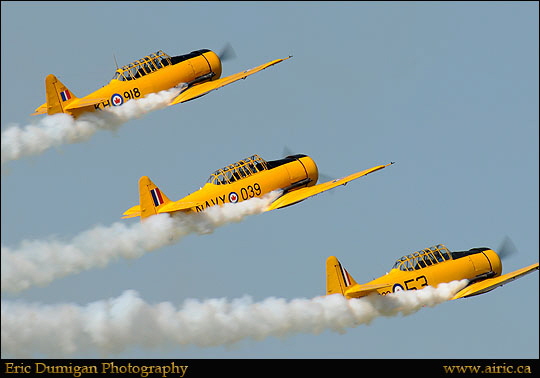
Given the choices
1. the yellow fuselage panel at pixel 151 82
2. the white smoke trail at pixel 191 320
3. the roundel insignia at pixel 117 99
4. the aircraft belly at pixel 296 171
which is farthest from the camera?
the aircraft belly at pixel 296 171

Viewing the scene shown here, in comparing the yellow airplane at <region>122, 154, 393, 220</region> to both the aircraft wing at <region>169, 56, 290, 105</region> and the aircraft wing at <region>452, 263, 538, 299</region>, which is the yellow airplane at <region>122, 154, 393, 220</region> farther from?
the aircraft wing at <region>452, 263, 538, 299</region>

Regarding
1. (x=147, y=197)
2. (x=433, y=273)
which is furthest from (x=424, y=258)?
(x=147, y=197)

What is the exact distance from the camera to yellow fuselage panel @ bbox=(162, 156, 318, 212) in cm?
6756

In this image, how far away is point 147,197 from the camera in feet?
216

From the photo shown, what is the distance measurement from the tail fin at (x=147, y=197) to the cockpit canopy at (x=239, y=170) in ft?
9.69

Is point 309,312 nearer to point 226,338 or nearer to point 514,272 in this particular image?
point 226,338

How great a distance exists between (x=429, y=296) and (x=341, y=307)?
137 inches

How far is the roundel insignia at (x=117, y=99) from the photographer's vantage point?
70250 mm

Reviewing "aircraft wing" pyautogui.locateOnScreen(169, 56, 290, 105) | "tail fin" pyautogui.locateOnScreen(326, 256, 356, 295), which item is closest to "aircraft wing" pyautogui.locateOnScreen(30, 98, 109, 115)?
"aircraft wing" pyautogui.locateOnScreen(169, 56, 290, 105)

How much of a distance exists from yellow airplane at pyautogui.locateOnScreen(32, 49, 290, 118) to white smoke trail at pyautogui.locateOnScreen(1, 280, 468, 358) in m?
11.1

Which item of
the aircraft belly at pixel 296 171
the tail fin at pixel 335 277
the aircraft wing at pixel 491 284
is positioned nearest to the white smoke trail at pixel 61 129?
the aircraft belly at pixel 296 171

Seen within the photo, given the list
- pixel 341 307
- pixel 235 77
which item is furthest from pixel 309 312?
pixel 235 77

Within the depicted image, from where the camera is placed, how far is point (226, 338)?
6078 centimetres

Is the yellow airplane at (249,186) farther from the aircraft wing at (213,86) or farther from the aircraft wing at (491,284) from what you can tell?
the aircraft wing at (491,284)
